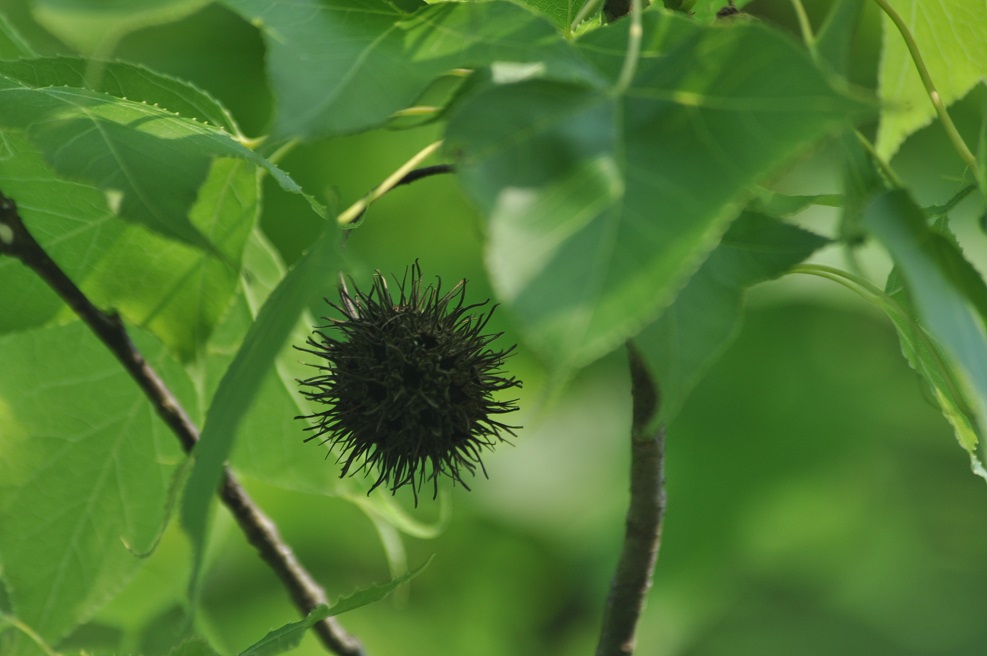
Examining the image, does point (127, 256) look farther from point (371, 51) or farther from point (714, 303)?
point (714, 303)

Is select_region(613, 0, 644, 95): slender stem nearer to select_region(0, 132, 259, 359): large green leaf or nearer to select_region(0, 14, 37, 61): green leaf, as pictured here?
select_region(0, 132, 259, 359): large green leaf

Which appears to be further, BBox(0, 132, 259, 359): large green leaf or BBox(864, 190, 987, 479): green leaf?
BBox(0, 132, 259, 359): large green leaf

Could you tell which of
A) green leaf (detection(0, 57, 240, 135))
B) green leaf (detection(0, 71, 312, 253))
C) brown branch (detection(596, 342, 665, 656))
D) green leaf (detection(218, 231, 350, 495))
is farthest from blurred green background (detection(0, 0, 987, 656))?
green leaf (detection(0, 71, 312, 253))

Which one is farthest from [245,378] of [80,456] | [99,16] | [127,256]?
[80,456]

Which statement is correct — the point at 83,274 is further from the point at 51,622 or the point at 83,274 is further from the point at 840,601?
the point at 840,601

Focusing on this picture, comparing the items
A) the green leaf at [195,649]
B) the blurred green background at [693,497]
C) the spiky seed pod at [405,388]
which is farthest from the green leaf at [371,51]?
the blurred green background at [693,497]

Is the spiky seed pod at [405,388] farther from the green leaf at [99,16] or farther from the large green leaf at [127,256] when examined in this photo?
the green leaf at [99,16]

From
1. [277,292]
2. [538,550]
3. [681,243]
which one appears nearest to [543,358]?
[681,243]
